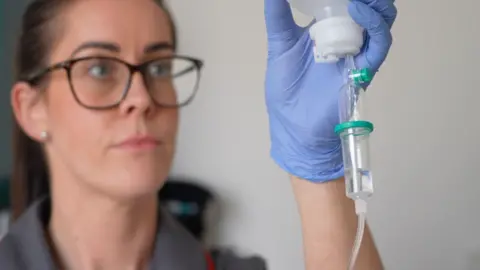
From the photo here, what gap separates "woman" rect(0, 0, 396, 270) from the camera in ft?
2.74

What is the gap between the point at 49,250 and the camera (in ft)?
3.14

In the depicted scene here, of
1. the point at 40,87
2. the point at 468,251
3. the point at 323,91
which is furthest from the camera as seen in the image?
the point at 468,251

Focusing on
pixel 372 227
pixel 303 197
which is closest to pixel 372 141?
pixel 372 227

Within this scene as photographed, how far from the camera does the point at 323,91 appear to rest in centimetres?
80

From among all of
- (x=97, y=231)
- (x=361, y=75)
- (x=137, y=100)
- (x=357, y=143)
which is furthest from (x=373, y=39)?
(x=97, y=231)

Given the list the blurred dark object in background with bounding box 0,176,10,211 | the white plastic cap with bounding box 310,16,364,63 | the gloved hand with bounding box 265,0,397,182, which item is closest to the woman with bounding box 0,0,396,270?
the gloved hand with bounding box 265,0,397,182

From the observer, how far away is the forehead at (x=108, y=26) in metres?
0.95

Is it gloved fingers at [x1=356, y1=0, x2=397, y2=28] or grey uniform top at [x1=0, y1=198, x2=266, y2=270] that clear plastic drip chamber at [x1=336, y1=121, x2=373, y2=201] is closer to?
gloved fingers at [x1=356, y1=0, x2=397, y2=28]

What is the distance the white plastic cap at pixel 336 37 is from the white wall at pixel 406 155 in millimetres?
668

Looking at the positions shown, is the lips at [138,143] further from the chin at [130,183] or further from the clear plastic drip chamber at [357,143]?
the clear plastic drip chamber at [357,143]

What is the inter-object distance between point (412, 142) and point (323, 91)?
60 centimetres

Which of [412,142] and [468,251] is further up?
[412,142]

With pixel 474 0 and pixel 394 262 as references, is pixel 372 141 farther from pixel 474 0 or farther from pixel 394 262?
pixel 474 0

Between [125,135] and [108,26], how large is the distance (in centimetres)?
21
